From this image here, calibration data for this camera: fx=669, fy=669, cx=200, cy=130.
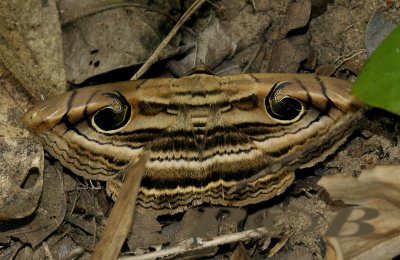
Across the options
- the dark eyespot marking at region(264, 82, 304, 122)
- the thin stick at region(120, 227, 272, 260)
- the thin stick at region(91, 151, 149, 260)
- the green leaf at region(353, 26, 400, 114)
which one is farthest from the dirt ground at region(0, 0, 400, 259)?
the green leaf at region(353, 26, 400, 114)

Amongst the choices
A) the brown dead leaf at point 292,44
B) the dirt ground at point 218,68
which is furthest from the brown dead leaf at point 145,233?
the brown dead leaf at point 292,44

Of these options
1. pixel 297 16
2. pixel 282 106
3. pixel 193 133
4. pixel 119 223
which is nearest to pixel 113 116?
pixel 193 133

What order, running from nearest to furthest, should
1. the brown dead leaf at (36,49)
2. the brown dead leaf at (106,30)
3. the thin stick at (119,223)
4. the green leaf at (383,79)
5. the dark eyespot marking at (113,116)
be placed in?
the green leaf at (383,79)
the thin stick at (119,223)
the dark eyespot marking at (113,116)
the brown dead leaf at (36,49)
the brown dead leaf at (106,30)

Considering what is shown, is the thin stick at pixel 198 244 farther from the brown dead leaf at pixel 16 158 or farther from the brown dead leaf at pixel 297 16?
the brown dead leaf at pixel 297 16

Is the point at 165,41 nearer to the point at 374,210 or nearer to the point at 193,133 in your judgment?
the point at 193,133

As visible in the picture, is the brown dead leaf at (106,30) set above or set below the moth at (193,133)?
above

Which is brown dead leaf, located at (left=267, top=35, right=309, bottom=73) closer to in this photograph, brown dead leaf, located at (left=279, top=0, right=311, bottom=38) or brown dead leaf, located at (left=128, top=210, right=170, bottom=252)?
brown dead leaf, located at (left=279, top=0, right=311, bottom=38)

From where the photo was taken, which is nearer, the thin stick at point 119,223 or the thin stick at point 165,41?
the thin stick at point 119,223

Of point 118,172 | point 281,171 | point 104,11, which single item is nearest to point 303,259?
point 281,171
